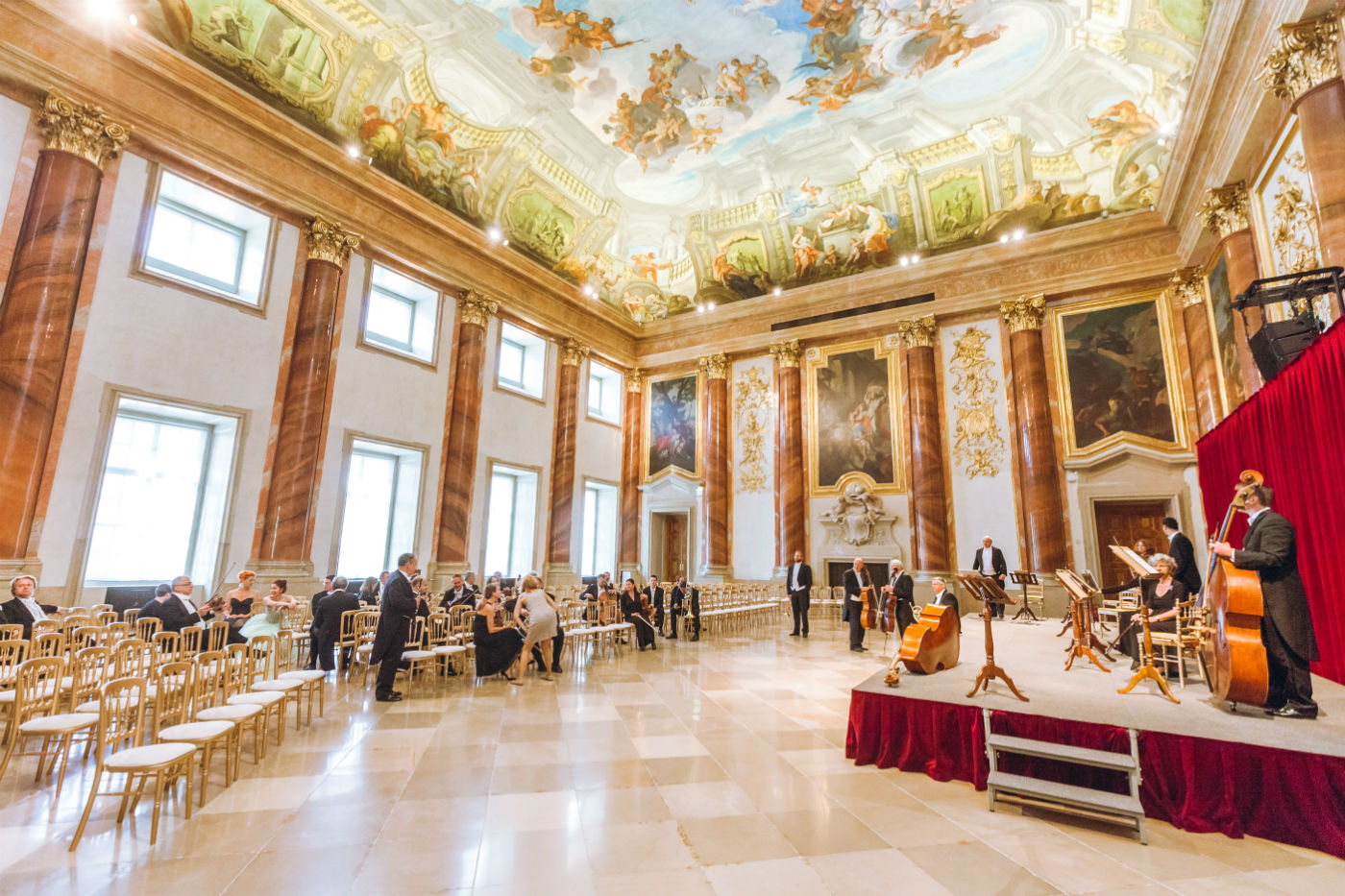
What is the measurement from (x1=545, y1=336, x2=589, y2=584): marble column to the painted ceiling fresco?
7.07 feet

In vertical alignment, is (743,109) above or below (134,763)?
above

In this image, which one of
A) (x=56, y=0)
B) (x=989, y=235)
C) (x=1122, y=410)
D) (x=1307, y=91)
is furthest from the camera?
(x=989, y=235)

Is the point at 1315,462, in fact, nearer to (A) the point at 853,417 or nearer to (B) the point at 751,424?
(A) the point at 853,417

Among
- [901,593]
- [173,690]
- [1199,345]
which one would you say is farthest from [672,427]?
[173,690]

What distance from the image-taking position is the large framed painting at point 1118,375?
12422 mm

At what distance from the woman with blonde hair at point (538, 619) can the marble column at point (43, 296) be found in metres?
6.48

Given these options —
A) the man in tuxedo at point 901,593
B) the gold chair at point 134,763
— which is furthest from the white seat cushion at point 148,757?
the man in tuxedo at point 901,593

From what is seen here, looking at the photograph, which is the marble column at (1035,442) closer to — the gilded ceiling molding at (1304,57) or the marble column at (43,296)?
the gilded ceiling molding at (1304,57)

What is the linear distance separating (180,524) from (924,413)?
1490cm

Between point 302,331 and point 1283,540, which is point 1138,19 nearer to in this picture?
point 1283,540

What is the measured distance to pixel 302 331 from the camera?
1099 centimetres

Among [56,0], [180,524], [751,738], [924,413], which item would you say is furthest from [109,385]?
[924,413]

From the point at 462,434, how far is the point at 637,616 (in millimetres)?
6329

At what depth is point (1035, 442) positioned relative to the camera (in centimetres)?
1334
